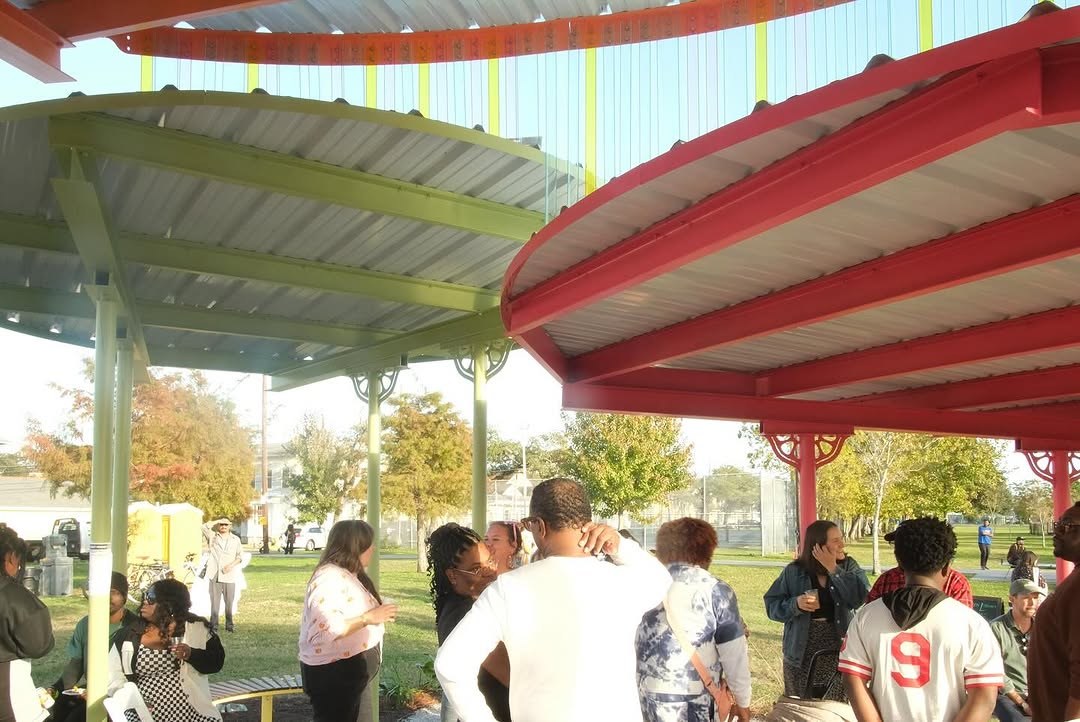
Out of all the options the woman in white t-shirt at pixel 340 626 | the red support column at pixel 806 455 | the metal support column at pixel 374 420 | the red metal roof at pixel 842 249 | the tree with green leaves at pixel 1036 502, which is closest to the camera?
the red metal roof at pixel 842 249

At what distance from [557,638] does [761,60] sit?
5568 mm

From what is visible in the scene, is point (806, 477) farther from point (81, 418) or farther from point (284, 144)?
point (81, 418)

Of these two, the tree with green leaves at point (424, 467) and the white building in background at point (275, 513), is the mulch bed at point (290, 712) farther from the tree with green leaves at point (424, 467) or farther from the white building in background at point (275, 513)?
the white building in background at point (275, 513)

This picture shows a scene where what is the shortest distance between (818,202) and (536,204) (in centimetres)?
488

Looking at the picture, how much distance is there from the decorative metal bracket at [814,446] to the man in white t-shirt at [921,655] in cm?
678

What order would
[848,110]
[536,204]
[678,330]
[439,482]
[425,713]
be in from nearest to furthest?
[848,110] → [678,330] → [536,204] → [425,713] → [439,482]

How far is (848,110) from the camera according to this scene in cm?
367

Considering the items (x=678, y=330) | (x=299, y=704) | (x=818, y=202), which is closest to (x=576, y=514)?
(x=818, y=202)

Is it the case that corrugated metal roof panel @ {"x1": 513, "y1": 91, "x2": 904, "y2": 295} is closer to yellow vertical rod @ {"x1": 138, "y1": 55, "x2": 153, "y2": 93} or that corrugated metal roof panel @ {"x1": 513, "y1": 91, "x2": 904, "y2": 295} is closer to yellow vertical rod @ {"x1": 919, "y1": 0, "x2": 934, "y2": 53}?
yellow vertical rod @ {"x1": 919, "y1": 0, "x2": 934, "y2": 53}

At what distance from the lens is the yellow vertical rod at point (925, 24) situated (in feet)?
14.5

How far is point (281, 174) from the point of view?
7246 mm

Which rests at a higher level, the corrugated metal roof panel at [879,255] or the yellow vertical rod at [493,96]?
the yellow vertical rod at [493,96]

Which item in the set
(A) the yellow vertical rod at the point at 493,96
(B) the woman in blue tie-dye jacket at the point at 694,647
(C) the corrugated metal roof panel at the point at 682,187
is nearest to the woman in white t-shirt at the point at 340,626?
(B) the woman in blue tie-dye jacket at the point at 694,647

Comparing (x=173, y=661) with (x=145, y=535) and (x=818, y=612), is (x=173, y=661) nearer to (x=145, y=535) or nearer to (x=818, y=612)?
(x=818, y=612)
